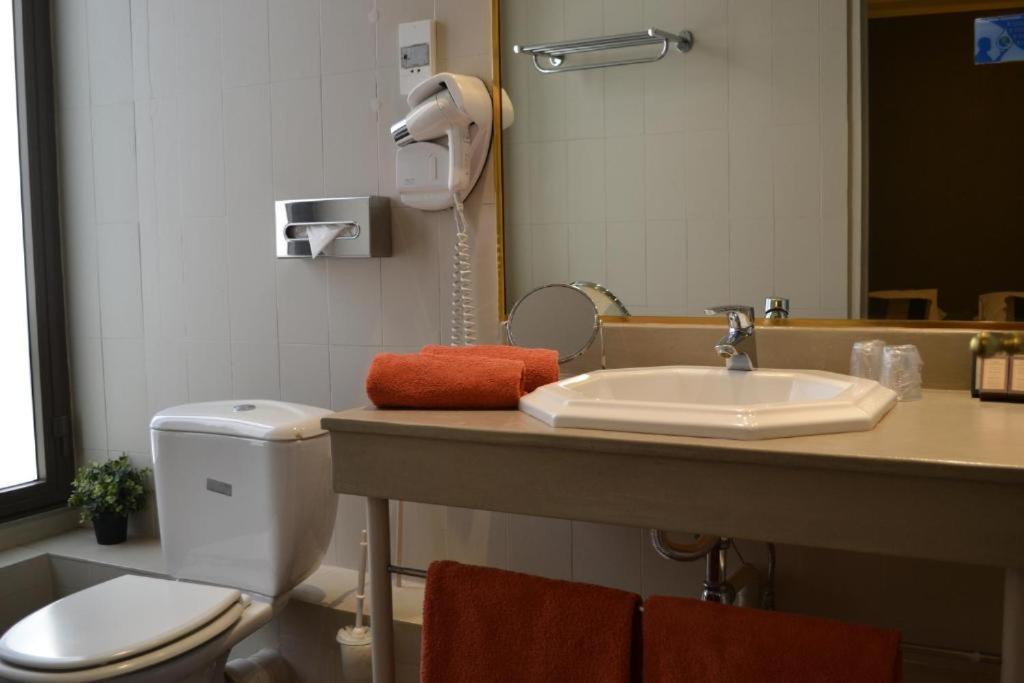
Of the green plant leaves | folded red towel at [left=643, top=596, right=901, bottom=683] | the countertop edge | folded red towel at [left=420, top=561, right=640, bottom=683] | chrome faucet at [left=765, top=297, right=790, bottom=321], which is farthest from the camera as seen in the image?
the green plant leaves

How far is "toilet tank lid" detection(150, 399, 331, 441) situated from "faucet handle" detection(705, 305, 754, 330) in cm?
81

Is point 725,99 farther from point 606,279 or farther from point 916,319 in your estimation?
point 916,319

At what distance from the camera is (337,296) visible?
2.21 metres

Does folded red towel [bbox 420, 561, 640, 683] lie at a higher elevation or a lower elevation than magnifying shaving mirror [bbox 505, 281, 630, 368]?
lower

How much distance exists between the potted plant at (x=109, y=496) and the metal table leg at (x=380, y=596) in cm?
120

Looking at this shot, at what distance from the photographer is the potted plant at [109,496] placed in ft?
8.07

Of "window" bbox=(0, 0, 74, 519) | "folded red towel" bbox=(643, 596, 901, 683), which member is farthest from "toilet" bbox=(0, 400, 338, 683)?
"folded red towel" bbox=(643, 596, 901, 683)

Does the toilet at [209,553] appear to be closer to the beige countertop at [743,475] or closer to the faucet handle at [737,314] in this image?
the beige countertop at [743,475]

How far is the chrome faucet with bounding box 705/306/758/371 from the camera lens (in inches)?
64.2

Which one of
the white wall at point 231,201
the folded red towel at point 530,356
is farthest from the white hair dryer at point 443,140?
the folded red towel at point 530,356

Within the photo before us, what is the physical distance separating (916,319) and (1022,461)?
602 mm

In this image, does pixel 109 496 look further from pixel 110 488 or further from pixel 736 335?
pixel 736 335

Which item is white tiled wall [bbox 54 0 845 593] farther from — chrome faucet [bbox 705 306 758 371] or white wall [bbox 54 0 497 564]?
chrome faucet [bbox 705 306 758 371]

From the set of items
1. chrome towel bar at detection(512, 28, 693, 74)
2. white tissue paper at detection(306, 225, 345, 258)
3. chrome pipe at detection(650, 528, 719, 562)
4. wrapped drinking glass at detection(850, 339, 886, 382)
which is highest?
chrome towel bar at detection(512, 28, 693, 74)
